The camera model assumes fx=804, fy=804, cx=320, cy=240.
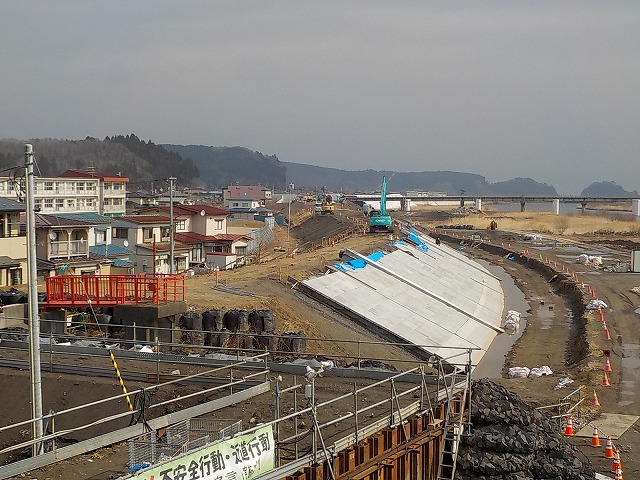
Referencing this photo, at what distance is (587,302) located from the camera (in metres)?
52.6

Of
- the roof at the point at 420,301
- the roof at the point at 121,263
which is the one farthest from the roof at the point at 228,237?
the roof at the point at 121,263

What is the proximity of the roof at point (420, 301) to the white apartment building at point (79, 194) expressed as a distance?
27346 millimetres

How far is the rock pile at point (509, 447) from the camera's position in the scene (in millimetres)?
15703

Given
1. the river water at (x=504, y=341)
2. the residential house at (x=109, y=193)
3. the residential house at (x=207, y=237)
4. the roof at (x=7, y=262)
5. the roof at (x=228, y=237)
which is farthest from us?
the residential house at (x=109, y=193)

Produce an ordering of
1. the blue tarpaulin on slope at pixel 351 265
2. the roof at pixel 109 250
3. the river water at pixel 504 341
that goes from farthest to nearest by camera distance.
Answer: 1. the roof at pixel 109 250
2. the blue tarpaulin on slope at pixel 351 265
3. the river water at pixel 504 341

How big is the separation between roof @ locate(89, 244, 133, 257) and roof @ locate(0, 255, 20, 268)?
8.55 meters

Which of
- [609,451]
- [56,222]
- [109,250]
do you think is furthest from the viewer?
[109,250]

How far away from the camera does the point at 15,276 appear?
39.8 meters

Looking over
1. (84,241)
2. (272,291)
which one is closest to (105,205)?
(84,241)

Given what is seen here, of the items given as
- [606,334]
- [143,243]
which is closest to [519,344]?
[606,334]

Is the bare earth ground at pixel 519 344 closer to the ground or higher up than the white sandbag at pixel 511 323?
higher up

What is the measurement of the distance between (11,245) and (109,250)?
9.68 meters

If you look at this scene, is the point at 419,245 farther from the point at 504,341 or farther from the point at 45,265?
the point at 45,265

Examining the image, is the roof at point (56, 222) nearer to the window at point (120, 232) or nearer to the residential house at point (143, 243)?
the residential house at point (143, 243)
